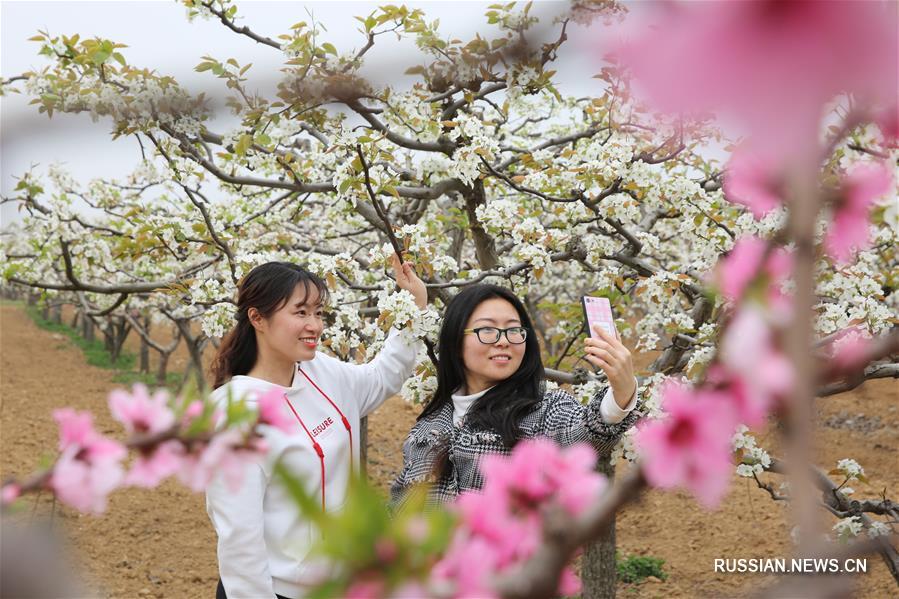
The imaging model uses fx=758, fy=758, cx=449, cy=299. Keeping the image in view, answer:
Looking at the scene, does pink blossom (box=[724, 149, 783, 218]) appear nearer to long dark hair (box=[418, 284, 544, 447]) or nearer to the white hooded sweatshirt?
the white hooded sweatshirt

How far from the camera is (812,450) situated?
1.08 ft

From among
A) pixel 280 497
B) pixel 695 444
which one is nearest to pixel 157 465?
pixel 695 444

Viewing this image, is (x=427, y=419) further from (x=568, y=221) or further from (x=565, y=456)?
(x=565, y=456)

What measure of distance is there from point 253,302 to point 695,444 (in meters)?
2.46

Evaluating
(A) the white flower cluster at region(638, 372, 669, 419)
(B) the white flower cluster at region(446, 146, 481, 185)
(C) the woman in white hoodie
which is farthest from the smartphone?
(B) the white flower cluster at region(446, 146, 481, 185)

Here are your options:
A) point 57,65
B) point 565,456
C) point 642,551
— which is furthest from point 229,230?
point 565,456

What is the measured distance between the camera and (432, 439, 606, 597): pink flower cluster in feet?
1.52

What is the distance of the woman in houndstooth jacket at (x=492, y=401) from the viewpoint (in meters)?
2.46

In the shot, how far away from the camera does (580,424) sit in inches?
101

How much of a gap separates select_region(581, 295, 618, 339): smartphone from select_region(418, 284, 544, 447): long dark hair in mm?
329

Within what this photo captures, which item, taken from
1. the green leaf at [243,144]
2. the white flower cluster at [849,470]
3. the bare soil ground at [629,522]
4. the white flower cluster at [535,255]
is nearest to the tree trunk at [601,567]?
the bare soil ground at [629,522]

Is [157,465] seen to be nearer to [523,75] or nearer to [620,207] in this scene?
[523,75]

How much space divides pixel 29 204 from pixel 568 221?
3993 millimetres

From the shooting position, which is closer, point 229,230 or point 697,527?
point 229,230
